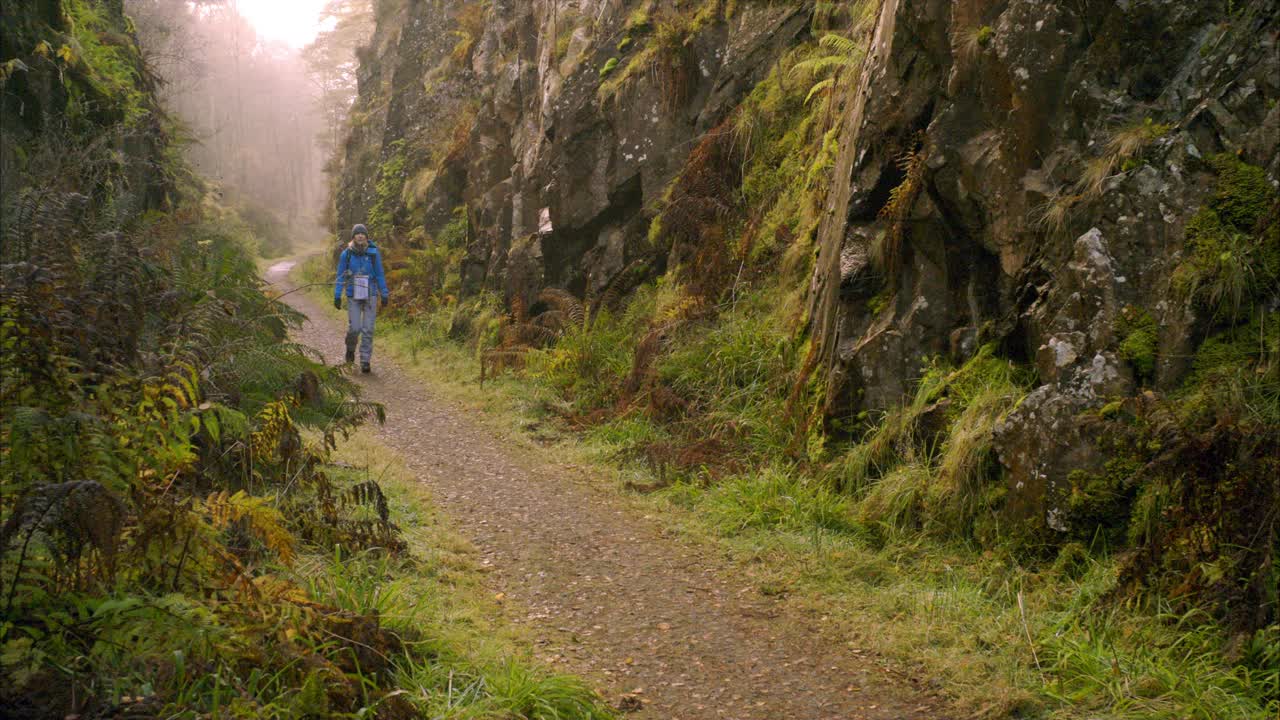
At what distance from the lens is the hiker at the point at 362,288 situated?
12.6 metres

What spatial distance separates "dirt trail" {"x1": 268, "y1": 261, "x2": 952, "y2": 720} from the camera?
425cm

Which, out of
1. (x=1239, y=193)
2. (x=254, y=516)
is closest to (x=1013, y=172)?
(x=1239, y=193)

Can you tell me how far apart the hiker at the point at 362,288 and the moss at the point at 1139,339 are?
32.8 ft

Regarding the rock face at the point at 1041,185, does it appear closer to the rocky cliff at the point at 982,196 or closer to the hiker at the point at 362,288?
the rocky cliff at the point at 982,196

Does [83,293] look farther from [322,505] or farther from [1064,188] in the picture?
[1064,188]

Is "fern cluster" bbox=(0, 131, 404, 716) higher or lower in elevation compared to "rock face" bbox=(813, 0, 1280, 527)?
lower

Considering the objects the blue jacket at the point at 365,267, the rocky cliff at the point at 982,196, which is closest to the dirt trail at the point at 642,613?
the rocky cliff at the point at 982,196

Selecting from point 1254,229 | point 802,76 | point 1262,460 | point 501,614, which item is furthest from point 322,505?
point 802,76

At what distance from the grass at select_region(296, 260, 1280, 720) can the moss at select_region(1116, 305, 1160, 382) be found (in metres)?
0.84

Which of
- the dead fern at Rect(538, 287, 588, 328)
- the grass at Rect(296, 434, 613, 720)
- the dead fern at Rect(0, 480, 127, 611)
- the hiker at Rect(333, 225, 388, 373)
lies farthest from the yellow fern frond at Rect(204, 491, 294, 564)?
the hiker at Rect(333, 225, 388, 373)

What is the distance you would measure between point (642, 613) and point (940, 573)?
186 cm

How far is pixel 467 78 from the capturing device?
20.2 meters

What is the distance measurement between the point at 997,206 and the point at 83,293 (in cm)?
572

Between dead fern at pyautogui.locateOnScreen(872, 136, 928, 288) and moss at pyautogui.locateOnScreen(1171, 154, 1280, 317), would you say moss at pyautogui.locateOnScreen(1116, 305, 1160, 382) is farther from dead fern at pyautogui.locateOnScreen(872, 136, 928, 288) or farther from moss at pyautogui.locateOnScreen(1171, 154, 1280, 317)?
dead fern at pyautogui.locateOnScreen(872, 136, 928, 288)
